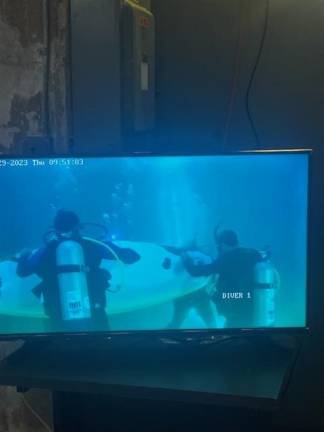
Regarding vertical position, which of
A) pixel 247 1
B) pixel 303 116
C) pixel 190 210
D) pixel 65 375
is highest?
pixel 247 1

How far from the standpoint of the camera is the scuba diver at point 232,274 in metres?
1.65

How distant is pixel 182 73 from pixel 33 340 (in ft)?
3.51

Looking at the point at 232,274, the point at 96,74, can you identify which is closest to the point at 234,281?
the point at 232,274

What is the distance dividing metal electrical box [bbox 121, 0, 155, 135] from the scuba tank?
628mm

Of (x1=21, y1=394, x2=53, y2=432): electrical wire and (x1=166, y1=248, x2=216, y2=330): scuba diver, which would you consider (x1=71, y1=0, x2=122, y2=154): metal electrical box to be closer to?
(x1=166, y1=248, x2=216, y2=330): scuba diver

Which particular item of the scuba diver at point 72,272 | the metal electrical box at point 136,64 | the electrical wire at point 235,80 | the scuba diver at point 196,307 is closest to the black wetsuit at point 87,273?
the scuba diver at point 72,272

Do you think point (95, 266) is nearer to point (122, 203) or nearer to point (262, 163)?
point (122, 203)

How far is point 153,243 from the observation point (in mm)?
1655

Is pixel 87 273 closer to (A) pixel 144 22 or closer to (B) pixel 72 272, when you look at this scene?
(B) pixel 72 272

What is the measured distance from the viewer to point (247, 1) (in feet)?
6.81

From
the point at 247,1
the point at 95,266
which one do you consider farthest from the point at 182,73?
the point at 95,266

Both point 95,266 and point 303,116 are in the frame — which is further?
point 303,116

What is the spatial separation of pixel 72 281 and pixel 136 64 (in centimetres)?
72

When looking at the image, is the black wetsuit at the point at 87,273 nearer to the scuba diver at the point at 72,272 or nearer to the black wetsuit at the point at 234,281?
the scuba diver at the point at 72,272
